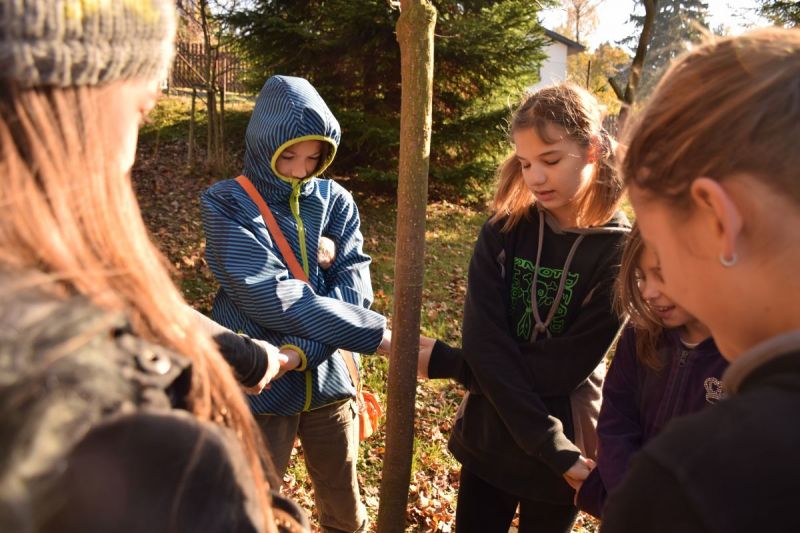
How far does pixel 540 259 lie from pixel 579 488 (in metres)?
0.85

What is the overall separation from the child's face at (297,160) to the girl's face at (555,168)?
0.92 meters

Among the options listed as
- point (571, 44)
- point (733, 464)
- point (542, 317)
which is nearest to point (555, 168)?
point (542, 317)

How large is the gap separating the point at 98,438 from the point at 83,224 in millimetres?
321

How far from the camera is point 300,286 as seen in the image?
2566 mm

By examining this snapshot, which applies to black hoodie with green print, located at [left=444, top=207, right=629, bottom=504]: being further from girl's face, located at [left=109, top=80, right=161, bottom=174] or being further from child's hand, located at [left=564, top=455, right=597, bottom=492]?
girl's face, located at [left=109, top=80, right=161, bottom=174]

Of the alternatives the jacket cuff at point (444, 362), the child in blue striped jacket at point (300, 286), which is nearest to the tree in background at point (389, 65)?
the child in blue striped jacket at point (300, 286)

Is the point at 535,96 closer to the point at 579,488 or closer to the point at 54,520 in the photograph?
the point at 579,488

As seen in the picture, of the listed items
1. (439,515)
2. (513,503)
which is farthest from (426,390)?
(513,503)

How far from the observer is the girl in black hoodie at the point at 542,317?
93.7 inches

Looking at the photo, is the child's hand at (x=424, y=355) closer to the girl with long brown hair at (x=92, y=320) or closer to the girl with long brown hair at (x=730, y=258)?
the girl with long brown hair at (x=730, y=258)

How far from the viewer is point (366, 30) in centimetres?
884

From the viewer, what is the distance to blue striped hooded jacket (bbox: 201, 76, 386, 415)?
8.28 ft

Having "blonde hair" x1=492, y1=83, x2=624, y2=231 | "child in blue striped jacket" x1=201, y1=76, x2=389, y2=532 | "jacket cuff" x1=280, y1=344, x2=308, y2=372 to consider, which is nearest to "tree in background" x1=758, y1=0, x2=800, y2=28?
"blonde hair" x1=492, y1=83, x2=624, y2=231

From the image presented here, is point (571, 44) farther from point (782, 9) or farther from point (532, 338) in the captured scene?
point (532, 338)
